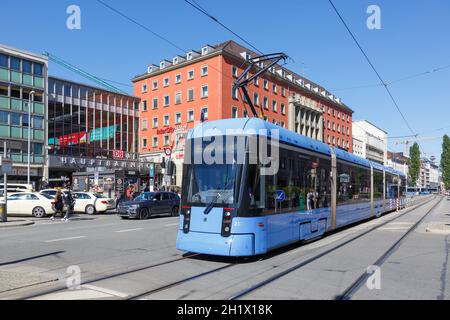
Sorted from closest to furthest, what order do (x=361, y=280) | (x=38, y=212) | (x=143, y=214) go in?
1. (x=361, y=280)
2. (x=143, y=214)
3. (x=38, y=212)

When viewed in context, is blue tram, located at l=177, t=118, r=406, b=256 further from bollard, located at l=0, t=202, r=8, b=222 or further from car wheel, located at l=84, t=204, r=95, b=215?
car wheel, located at l=84, t=204, r=95, b=215

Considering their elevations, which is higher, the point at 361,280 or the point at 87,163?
the point at 87,163

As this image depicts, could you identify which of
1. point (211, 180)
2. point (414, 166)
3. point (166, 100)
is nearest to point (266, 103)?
point (166, 100)

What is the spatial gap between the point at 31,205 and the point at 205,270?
18.9 meters

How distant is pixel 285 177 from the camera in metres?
10.4

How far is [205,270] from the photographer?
8.42 m

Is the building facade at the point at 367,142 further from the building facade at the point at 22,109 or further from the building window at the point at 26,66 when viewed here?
the building window at the point at 26,66

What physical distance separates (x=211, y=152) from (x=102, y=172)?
1024 inches

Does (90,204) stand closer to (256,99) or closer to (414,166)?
(256,99)

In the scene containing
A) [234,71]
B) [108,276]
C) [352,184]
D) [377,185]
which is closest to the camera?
[108,276]

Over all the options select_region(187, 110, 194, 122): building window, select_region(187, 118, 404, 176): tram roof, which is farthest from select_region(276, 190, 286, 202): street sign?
select_region(187, 110, 194, 122): building window

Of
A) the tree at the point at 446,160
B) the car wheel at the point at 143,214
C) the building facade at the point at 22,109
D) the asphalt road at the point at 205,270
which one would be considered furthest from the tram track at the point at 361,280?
the tree at the point at 446,160

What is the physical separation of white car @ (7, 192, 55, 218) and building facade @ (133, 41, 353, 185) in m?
27.0
